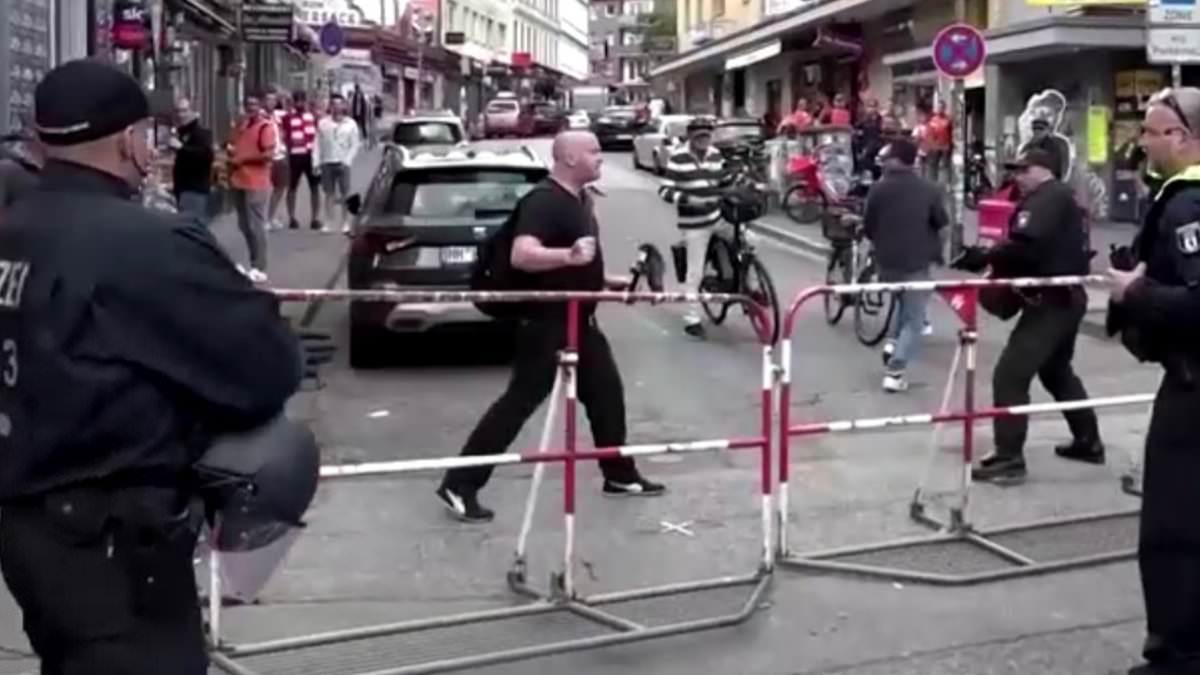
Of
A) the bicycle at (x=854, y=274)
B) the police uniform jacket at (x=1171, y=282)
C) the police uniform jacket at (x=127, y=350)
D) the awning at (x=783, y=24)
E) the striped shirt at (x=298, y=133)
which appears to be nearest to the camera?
the police uniform jacket at (x=127, y=350)

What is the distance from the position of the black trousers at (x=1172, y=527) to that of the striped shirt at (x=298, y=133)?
21.7 metres

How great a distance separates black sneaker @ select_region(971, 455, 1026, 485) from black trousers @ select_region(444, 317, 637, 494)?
204cm

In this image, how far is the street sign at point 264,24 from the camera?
34344 millimetres

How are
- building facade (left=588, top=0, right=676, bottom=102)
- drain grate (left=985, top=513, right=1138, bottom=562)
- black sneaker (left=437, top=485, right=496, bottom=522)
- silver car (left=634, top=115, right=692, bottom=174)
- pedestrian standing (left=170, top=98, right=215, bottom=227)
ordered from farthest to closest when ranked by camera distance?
building facade (left=588, top=0, right=676, bottom=102)
silver car (left=634, top=115, right=692, bottom=174)
pedestrian standing (left=170, top=98, right=215, bottom=227)
black sneaker (left=437, top=485, right=496, bottom=522)
drain grate (left=985, top=513, right=1138, bottom=562)

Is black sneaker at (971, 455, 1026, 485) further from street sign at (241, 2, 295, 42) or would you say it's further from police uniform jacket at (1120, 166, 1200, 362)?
street sign at (241, 2, 295, 42)

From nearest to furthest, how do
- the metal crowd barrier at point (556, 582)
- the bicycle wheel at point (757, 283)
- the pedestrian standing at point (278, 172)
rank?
the metal crowd barrier at point (556, 582) → the bicycle wheel at point (757, 283) → the pedestrian standing at point (278, 172)

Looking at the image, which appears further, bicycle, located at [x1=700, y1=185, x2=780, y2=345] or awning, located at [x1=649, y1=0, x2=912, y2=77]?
awning, located at [x1=649, y1=0, x2=912, y2=77]

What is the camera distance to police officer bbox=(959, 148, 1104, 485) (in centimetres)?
1020

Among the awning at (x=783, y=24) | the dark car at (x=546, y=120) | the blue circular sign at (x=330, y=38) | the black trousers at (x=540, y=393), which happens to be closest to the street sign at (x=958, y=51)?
the black trousers at (x=540, y=393)

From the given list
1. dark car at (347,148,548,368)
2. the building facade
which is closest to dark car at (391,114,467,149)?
dark car at (347,148,548,368)

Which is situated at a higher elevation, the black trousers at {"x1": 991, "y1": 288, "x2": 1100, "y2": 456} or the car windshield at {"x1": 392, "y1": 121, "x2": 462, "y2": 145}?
the car windshield at {"x1": 392, "y1": 121, "x2": 462, "y2": 145}

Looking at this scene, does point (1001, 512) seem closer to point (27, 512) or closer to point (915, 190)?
point (915, 190)

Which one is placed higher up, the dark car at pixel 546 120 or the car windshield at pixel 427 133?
the dark car at pixel 546 120

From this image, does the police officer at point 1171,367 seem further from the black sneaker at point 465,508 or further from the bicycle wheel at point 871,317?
the bicycle wheel at point 871,317
